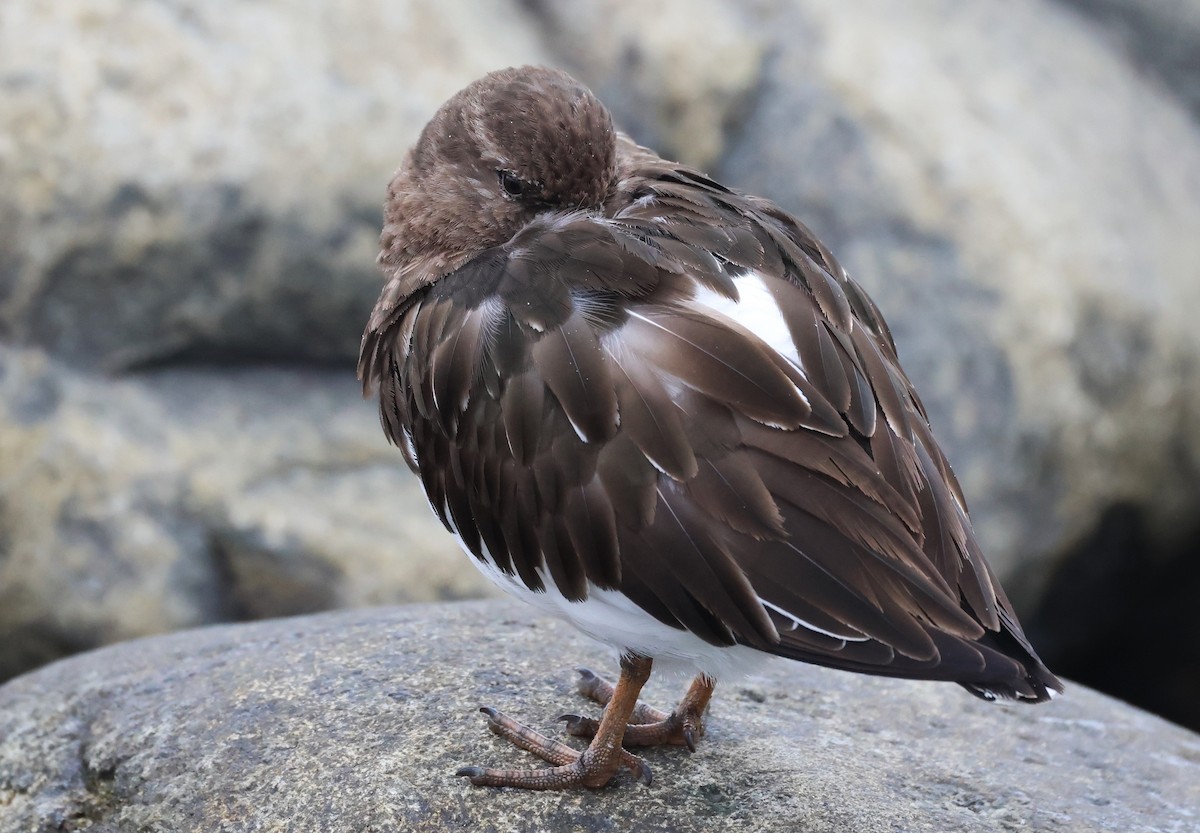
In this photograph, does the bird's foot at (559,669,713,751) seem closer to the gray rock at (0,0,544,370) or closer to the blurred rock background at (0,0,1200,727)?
the blurred rock background at (0,0,1200,727)

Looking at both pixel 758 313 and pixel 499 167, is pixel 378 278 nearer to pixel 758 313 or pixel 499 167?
pixel 499 167

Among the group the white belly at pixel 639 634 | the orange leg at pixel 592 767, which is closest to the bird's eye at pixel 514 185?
the white belly at pixel 639 634

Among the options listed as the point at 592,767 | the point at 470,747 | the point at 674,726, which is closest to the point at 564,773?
the point at 592,767

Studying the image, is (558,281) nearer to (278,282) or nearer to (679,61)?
(278,282)

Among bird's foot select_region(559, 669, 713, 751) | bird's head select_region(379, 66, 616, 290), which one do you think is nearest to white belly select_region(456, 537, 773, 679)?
bird's foot select_region(559, 669, 713, 751)

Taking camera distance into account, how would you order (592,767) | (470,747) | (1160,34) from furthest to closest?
(1160,34) < (470,747) < (592,767)

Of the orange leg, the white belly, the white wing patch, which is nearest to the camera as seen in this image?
the white belly

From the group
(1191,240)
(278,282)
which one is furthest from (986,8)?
(278,282)
